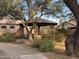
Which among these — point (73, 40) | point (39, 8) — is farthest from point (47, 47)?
point (39, 8)

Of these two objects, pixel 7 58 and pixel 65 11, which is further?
pixel 65 11

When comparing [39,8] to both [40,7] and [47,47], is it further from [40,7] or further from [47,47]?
[47,47]

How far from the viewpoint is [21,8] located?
30594 millimetres

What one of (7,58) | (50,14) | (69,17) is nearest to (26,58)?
(7,58)

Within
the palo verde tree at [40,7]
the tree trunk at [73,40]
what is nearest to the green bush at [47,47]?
the tree trunk at [73,40]

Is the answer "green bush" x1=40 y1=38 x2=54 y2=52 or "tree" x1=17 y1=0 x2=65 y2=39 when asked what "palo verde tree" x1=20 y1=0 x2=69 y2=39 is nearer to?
"tree" x1=17 y1=0 x2=65 y2=39

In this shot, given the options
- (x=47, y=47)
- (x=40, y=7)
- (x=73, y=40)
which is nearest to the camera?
(x=73, y=40)

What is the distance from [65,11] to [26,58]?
2014 centimetres

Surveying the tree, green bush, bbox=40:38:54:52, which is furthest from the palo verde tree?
green bush, bbox=40:38:54:52

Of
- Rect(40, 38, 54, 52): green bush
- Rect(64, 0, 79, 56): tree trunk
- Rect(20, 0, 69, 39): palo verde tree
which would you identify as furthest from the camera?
Rect(20, 0, 69, 39): palo verde tree

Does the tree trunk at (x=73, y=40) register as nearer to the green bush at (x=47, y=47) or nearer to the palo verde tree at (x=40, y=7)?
the green bush at (x=47, y=47)

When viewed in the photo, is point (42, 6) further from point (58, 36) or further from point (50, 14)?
point (58, 36)

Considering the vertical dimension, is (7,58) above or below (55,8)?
below

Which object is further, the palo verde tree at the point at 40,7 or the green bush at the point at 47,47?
the palo verde tree at the point at 40,7
